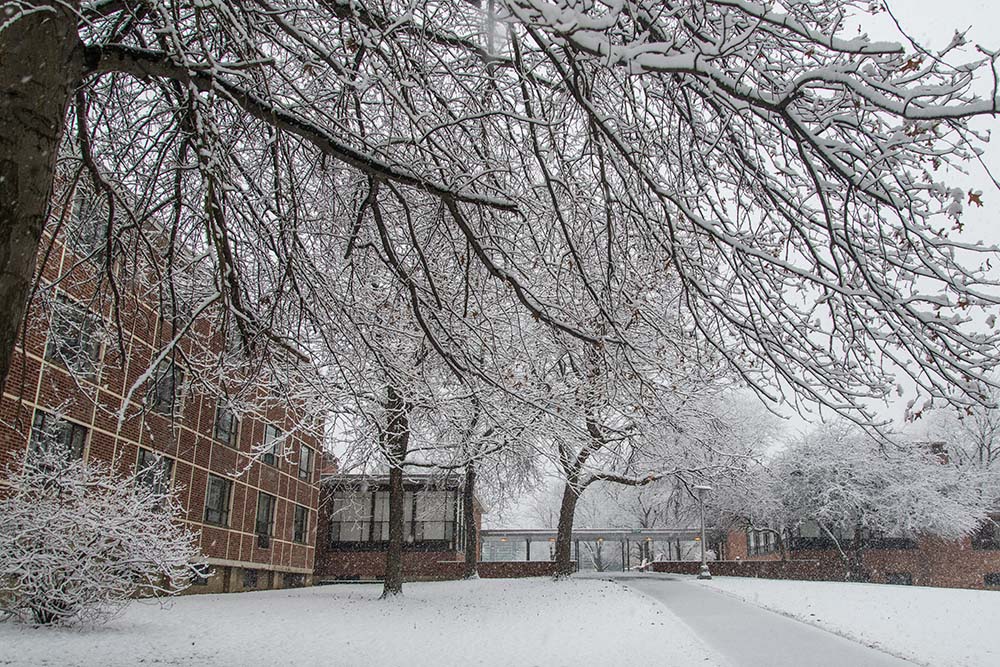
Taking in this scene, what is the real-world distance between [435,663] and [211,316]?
251 inches

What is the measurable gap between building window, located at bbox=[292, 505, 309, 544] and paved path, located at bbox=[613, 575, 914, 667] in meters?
18.9

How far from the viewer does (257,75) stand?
17.5 ft

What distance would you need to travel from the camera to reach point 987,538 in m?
37.7

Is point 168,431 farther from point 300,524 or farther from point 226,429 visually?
point 300,524

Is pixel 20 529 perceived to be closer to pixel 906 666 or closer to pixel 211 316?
pixel 211 316

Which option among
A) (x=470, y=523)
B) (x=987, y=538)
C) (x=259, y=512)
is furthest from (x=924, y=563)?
(x=259, y=512)

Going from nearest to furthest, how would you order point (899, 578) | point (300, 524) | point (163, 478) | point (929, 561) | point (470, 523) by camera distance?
point (163, 478)
point (470, 523)
point (300, 524)
point (929, 561)
point (899, 578)

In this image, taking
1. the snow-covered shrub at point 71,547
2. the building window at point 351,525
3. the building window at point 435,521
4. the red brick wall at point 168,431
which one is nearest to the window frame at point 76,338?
the red brick wall at point 168,431

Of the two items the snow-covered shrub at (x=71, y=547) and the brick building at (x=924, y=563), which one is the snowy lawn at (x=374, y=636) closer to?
the snow-covered shrub at (x=71, y=547)

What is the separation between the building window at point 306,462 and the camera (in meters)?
32.1

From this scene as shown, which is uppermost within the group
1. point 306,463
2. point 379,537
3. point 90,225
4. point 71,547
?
point 306,463

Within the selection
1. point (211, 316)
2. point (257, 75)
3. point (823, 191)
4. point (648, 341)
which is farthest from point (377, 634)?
point (823, 191)

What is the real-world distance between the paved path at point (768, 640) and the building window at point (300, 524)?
18938 millimetres

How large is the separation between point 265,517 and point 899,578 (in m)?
31.6
